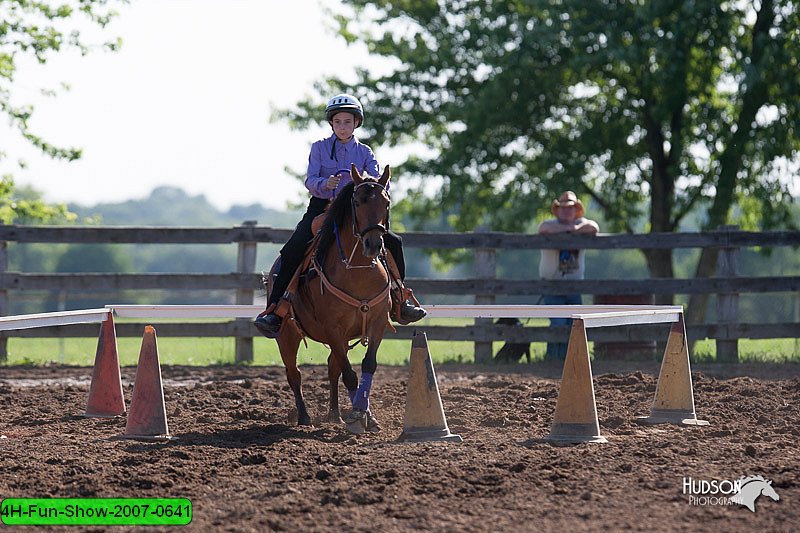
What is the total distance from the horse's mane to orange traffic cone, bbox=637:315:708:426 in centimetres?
282

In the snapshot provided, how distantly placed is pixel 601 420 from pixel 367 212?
2531mm

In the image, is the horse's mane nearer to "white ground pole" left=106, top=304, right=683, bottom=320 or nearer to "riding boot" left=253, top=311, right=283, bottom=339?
"riding boot" left=253, top=311, right=283, bottom=339

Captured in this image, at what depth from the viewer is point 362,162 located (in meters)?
9.21

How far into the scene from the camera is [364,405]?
28.2ft

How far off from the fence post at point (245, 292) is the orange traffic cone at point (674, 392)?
290 inches

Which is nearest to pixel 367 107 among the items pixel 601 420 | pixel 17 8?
pixel 17 8

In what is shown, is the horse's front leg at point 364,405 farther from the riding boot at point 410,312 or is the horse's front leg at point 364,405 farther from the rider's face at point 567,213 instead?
the rider's face at point 567,213

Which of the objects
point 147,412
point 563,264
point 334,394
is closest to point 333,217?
point 334,394

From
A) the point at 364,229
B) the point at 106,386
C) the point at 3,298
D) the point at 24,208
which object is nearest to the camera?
the point at 364,229

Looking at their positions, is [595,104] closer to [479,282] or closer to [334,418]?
[479,282]

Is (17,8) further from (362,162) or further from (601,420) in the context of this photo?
(601,420)

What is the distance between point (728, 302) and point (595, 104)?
7745mm

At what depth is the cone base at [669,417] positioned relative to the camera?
29.0ft

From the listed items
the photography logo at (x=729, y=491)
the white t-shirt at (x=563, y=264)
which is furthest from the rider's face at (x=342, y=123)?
the white t-shirt at (x=563, y=264)
